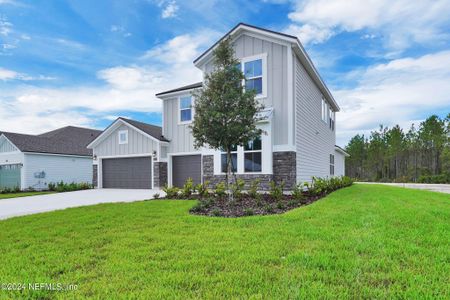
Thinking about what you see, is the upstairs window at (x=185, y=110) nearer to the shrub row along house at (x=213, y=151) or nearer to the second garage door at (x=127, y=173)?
the shrub row along house at (x=213, y=151)

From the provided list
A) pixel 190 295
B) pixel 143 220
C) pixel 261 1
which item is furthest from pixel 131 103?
pixel 190 295

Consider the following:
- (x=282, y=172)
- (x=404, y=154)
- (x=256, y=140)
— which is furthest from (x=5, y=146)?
A: (x=404, y=154)

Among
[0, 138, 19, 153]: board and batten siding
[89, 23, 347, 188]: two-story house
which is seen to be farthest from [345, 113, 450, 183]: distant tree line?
[0, 138, 19, 153]: board and batten siding

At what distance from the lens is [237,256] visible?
132 inches

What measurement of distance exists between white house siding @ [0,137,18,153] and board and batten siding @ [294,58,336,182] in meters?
20.0

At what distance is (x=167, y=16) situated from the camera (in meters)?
12.2

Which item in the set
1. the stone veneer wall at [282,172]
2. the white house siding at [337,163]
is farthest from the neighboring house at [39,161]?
the white house siding at [337,163]

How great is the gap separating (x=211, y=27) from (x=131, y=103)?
9.17 meters

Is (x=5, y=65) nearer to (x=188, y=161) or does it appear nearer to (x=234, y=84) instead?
(x=188, y=161)

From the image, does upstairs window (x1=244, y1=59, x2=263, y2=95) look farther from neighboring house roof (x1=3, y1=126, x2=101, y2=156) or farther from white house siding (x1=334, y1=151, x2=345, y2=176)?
neighboring house roof (x1=3, y1=126, x2=101, y2=156)

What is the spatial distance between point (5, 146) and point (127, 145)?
1127 centimetres

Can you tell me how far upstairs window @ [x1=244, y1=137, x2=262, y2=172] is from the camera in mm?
11148

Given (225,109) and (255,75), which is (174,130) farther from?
(225,109)

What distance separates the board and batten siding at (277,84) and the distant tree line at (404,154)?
2766 cm
